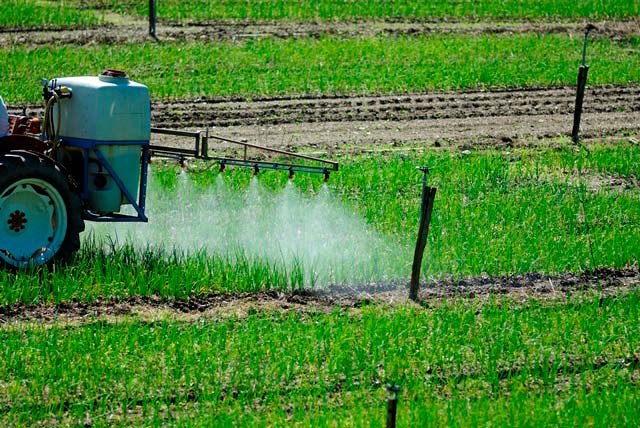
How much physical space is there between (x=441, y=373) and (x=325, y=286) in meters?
2.31

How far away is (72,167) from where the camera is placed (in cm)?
1091

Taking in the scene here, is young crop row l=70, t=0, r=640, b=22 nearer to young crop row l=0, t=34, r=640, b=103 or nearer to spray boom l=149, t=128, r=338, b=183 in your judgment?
young crop row l=0, t=34, r=640, b=103

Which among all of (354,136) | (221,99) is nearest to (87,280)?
(354,136)

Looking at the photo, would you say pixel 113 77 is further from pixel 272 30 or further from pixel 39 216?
pixel 272 30

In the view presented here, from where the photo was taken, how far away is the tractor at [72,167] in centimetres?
1027

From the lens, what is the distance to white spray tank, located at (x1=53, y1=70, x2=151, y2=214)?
10570 mm

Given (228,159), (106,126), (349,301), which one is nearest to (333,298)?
(349,301)

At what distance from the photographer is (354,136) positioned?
17594 mm

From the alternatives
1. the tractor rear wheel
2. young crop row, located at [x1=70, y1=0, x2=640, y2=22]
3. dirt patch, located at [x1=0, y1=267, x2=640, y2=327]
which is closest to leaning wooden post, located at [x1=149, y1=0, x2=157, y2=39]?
young crop row, located at [x1=70, y1=0, x2=640, y2=22]

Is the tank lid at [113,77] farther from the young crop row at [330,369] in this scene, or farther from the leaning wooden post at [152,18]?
the leaning wooden post at [152,18]

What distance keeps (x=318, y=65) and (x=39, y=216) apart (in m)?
12.2

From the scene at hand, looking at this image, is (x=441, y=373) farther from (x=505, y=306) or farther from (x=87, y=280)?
(x=87, y=280)

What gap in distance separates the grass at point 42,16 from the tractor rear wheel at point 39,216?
1515 centimetres

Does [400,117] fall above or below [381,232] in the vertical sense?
above
